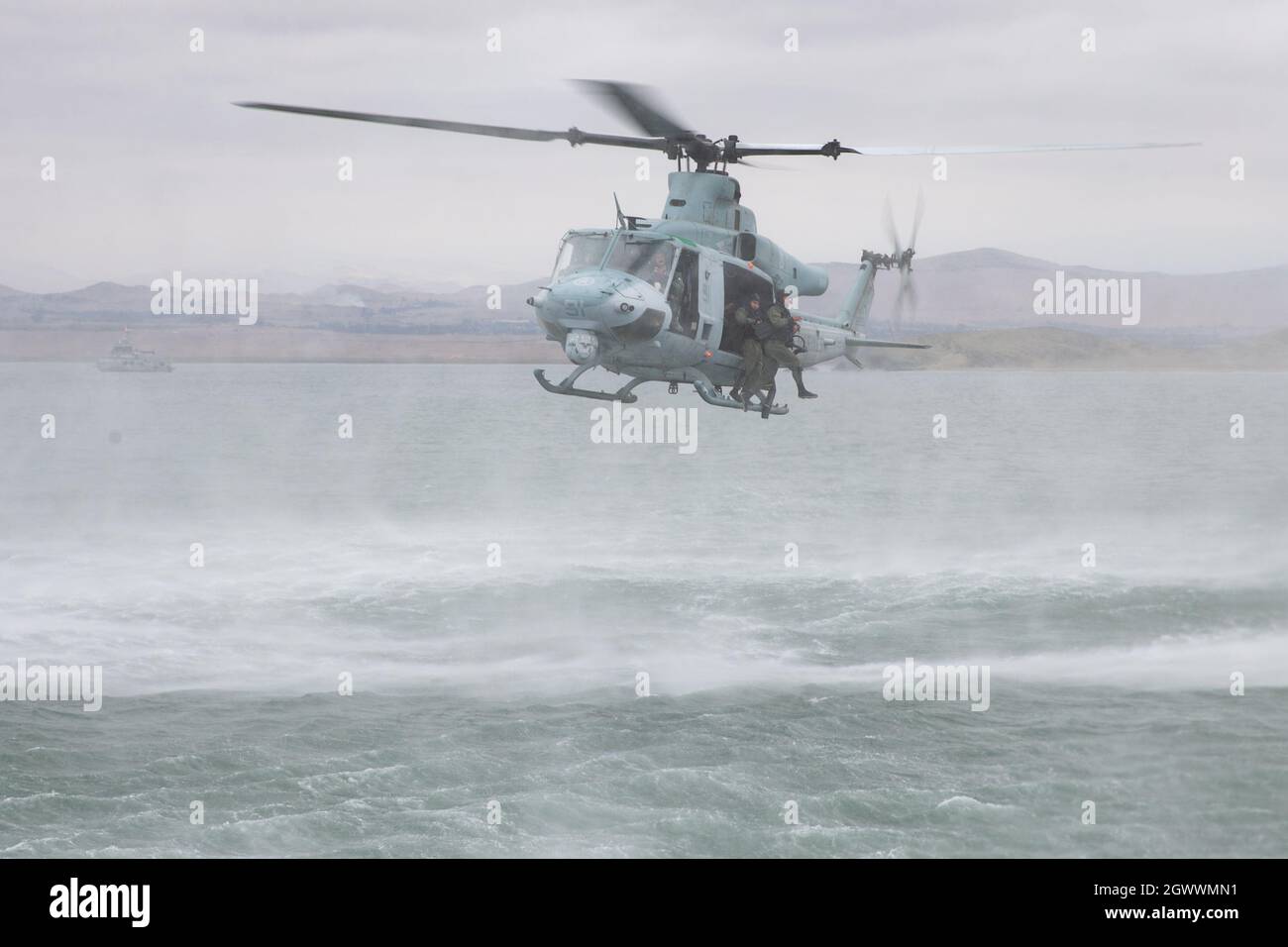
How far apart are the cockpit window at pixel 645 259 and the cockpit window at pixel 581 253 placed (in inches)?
9.2

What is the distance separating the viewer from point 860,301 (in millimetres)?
32625

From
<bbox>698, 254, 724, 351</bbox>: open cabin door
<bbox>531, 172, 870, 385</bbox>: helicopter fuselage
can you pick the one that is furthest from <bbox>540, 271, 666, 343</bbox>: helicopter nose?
<bbox>698, 254, 724, 351</bbox>: open cabin door

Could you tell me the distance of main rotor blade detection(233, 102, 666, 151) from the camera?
21.0 metres

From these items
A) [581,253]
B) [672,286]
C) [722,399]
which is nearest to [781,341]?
[722,399]

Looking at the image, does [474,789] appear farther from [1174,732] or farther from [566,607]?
[566,607]

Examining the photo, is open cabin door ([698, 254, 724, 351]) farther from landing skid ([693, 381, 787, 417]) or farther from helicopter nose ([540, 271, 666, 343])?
helicopter nose ([540, 271, 666, 343])

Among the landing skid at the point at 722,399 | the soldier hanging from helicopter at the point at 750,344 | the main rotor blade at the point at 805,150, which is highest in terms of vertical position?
the main rotor blade at the point at 805,150

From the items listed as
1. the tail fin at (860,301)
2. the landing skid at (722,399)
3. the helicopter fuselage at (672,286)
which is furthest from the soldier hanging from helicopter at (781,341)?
the tail fin at (860,301)

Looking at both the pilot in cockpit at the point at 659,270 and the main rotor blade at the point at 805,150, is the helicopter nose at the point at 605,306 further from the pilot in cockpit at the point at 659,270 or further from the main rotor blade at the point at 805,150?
the main rotor blade at the point at 805,150

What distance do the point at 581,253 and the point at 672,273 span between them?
1.56 m

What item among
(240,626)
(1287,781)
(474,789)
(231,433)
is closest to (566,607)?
(240,626)

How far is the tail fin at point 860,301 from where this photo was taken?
32281 mm

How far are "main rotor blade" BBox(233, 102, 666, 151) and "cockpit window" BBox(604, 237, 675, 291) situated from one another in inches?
66.4

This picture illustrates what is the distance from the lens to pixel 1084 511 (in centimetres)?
11331
